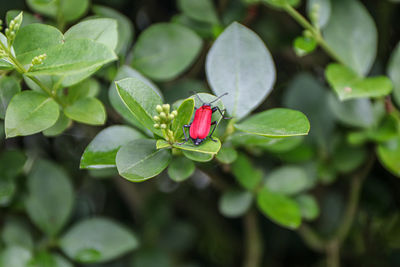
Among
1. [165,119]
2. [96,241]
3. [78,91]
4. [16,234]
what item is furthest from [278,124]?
[16,234]

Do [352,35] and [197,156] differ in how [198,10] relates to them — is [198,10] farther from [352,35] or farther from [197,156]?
[197,156]

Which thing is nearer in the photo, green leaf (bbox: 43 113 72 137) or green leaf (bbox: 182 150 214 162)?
green leaf (bbox: 182 150 214 162)

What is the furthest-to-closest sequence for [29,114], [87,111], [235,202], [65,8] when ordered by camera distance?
[235,202] → [65,8] → [87,111] → [29,114]

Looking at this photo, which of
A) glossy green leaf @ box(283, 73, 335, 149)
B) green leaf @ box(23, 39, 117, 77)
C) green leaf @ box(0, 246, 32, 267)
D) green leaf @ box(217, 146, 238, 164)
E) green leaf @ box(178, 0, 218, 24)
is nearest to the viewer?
green leaf @ box(23, 39, 117, 77)

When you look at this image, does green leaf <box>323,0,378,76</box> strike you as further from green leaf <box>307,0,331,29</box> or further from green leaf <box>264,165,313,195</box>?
green leaf <box>264,165,313,195</box>

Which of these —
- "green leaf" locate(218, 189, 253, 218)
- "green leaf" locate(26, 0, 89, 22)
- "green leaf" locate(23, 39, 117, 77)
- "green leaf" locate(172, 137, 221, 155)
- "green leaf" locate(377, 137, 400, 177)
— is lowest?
"green leaf" locate(218, 189, 253, 218)

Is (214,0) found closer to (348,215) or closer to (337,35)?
(337,35)

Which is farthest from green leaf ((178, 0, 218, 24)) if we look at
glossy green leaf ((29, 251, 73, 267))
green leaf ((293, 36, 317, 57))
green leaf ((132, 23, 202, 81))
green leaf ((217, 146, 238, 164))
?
glossy green leaf ((29, 251, 73, 267))
